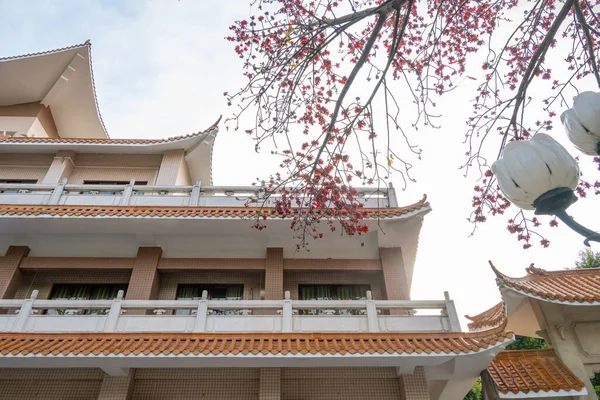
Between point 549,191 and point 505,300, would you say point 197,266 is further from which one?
point 549,191

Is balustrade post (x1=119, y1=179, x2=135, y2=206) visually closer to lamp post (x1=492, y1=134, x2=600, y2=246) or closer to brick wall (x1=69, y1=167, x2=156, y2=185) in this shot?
brick wall (x1=69, y1=167, x2=156, y2=185)

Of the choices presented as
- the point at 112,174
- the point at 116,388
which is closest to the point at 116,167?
the point at 112,174

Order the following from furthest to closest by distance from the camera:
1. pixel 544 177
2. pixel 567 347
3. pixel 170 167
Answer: pixel 170 167, pixel 567 347, pixel 544 177

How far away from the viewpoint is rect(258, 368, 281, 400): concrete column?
6.07 metres

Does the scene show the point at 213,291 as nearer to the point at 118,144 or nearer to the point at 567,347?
the point at 118,144

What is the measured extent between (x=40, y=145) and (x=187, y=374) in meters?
Answer: 7.20

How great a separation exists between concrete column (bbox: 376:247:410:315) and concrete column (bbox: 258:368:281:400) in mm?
2537

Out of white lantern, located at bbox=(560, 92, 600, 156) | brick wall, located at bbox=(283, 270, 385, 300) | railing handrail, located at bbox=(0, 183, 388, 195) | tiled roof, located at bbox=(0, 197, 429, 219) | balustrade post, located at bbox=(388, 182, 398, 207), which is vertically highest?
railing handrail, located at bbox=(0, 183, 388, 195)

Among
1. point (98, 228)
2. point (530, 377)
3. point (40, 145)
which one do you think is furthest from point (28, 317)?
point (530, 377)

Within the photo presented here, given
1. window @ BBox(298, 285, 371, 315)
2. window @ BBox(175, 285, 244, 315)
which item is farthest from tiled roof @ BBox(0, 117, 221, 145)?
window @ BBox(298, 285, 371, 315)

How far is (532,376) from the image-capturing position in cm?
648

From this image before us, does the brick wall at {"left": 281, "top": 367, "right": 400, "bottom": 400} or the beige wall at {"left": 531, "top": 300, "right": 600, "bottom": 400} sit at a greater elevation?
the beige wall at {"left": 531, "top": 300, "right": 600, "bottom": 400}

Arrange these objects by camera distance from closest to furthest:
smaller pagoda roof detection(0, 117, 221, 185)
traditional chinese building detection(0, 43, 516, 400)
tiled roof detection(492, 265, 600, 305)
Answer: traditional chinese building detection(0, 43, 516, 400), tiled roof detection(492, 265, 600, 305), smaller pagoda roof detection(0, 117, 221, 185)

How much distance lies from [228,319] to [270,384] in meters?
1.22
